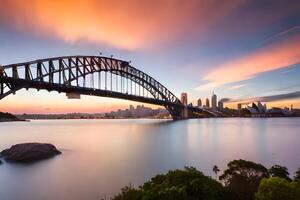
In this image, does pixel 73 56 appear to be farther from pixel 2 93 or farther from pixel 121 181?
pixel 121 181

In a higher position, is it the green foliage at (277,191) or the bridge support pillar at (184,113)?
the bridge support pillar at (184,113)

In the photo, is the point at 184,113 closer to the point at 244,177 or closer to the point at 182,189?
the point at 244,177

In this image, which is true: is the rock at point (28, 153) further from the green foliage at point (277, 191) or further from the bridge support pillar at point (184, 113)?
the bridge support pillar at point (184, 113)

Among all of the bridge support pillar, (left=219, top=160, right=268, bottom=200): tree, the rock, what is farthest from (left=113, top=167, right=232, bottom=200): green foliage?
the bridge support pillar

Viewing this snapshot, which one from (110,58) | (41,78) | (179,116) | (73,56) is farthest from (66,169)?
(179,116)

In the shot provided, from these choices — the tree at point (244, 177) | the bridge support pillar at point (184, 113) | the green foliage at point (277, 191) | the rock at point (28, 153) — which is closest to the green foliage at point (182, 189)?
the green foliage at point (277, 191)
